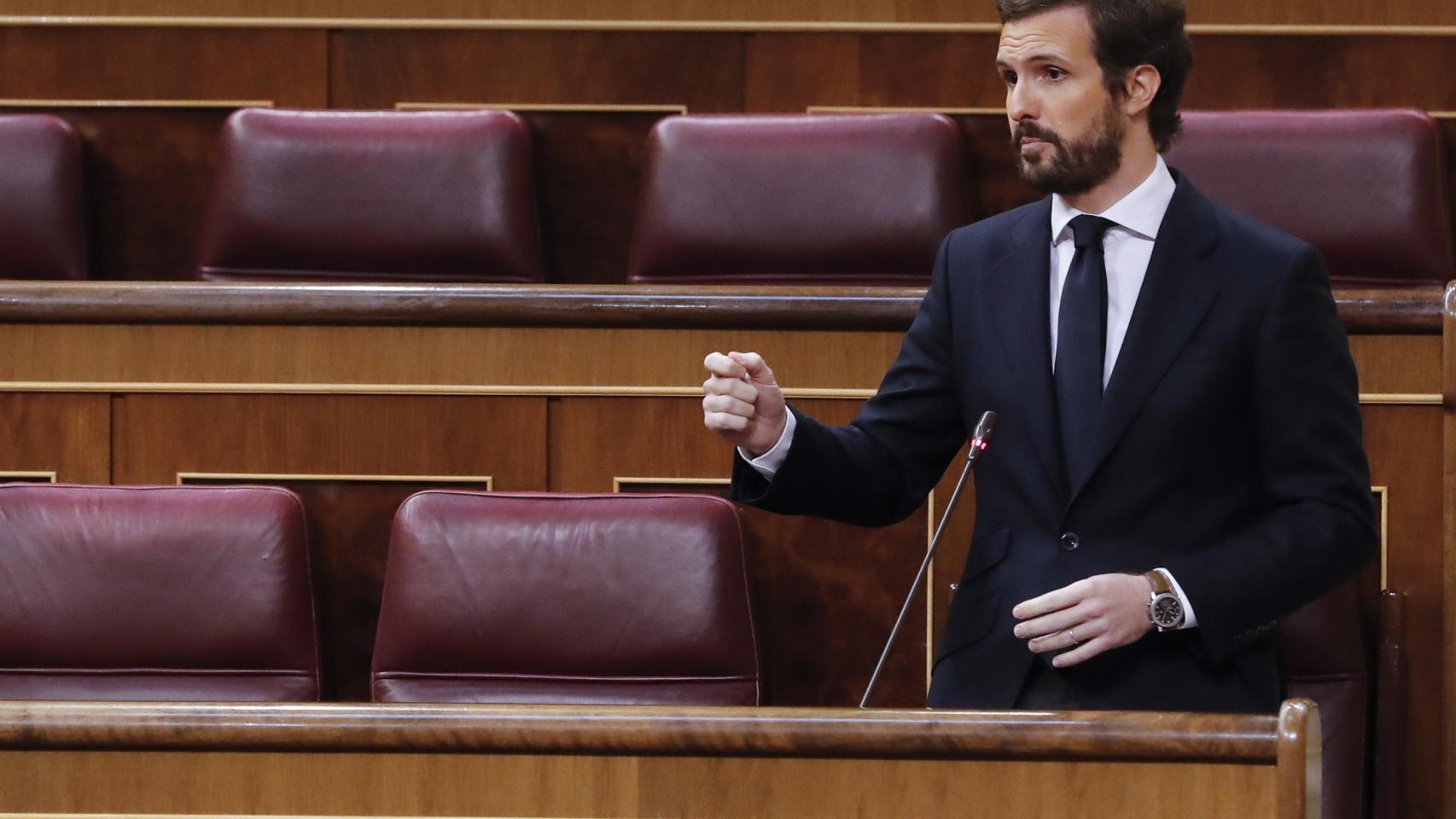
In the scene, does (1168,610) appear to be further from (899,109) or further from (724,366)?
(899,109)

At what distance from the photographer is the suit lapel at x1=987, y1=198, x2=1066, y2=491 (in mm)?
434

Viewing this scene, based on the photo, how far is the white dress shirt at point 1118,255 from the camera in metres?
0.43

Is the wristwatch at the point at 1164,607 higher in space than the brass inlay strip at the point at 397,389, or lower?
lower

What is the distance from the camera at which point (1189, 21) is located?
756mm

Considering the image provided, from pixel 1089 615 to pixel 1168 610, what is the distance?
0.02 metres

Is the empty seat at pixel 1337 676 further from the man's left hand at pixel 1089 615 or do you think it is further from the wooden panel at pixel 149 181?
the wooden panel at pixel 149 181

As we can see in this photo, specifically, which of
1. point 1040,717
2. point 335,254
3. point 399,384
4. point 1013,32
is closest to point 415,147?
point 335,254

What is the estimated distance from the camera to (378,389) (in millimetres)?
577

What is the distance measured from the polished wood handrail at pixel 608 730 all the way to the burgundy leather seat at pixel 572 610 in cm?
16

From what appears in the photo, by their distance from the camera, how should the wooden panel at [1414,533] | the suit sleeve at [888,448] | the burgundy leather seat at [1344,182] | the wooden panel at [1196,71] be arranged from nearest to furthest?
the suit sleeve at [888,448] → the wooden panel at [1414,533] → the burgundy leather seat at [1344,182] → the wooden panel at [1196,71]

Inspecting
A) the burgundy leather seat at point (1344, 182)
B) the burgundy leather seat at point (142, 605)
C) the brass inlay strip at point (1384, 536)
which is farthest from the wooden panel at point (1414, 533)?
the burgundy leather seat at point (142, 605)

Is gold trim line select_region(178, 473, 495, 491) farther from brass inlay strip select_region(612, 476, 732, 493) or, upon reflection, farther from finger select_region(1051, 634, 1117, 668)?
finger select_region(1051, 634, 1117, 668)

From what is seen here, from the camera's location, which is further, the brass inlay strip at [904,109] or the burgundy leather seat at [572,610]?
the brass inlay strip at [904,109]

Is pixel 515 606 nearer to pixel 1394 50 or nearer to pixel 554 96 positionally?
pixel 554 96
